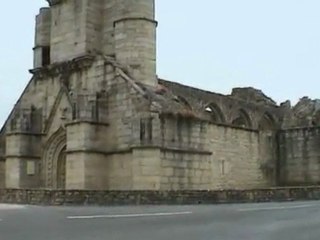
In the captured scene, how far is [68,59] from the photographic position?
22156mm

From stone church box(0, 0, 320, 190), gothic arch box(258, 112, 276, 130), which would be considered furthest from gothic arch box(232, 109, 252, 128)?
stone church box(0, 0, 320, 190)

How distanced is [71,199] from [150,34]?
8.80m

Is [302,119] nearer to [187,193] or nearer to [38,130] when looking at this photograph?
[38,130]

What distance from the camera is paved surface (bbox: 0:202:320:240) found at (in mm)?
7996

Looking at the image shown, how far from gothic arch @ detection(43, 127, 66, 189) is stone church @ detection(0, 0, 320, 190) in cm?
4

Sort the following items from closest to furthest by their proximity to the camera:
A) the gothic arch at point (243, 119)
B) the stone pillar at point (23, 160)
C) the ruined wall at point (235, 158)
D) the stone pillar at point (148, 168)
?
the stone pillar at point (148, 168), the stone pillar at point (23, 160), the ruined wall at point (235, 158), the gothic arch at point (243, 119)

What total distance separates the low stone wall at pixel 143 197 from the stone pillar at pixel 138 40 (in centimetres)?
687

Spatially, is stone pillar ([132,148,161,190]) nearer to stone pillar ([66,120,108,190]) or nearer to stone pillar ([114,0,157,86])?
stone pillar ([66,120,108,190])

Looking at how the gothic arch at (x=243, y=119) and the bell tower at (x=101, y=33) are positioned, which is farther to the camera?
the gothic arch at (x=243, y=119)

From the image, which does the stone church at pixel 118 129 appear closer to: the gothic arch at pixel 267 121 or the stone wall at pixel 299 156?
the stone wall at pixel 299 156

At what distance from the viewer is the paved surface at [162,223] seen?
800cm

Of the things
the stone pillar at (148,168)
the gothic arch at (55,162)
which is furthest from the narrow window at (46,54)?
the stone pillar at (148,168)

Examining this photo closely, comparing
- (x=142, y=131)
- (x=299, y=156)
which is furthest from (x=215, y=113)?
(x=142, y=131)

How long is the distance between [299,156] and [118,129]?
11346 millimetres
